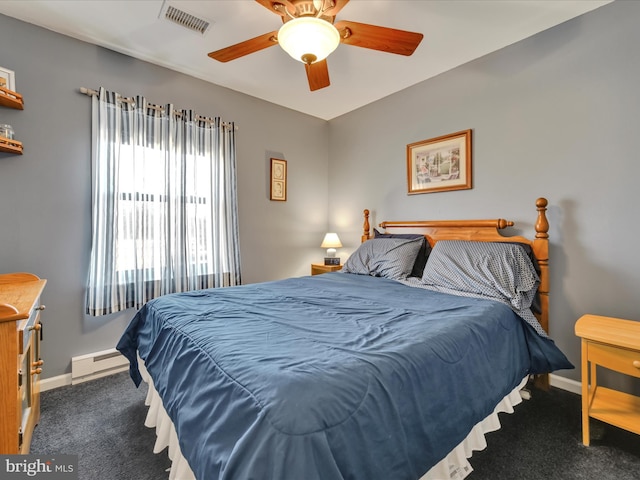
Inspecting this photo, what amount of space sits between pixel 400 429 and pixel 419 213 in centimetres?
240

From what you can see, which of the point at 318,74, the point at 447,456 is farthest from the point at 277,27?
the point at 447,456

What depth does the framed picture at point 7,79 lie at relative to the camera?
2.05 meters

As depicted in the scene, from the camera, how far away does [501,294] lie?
193 cm

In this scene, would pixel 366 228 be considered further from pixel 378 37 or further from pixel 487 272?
pixel 378 37

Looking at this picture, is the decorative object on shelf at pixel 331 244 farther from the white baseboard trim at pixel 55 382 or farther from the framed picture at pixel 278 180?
the white baseboard trim at pixel 55 382

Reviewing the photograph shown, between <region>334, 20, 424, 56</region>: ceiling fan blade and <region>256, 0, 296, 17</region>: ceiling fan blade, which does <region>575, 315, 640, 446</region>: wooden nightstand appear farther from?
<region>256, 0, 296, 17</region>: ceiling fan blade

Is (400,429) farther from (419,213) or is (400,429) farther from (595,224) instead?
(419,213)

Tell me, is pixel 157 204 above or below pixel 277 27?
below

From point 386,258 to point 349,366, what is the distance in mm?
1853

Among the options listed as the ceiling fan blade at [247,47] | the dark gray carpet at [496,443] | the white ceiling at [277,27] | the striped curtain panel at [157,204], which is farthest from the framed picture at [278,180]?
the dark gray carpet at [496,443]

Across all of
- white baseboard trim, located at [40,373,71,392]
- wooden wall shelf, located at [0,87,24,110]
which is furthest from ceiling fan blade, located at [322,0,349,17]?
white baseboard trim, located at [40,373,71,392]

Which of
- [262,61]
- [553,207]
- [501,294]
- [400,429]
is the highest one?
[262,61]

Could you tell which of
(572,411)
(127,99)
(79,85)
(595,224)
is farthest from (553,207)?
(79,85)

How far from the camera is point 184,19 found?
2137 millimetres
